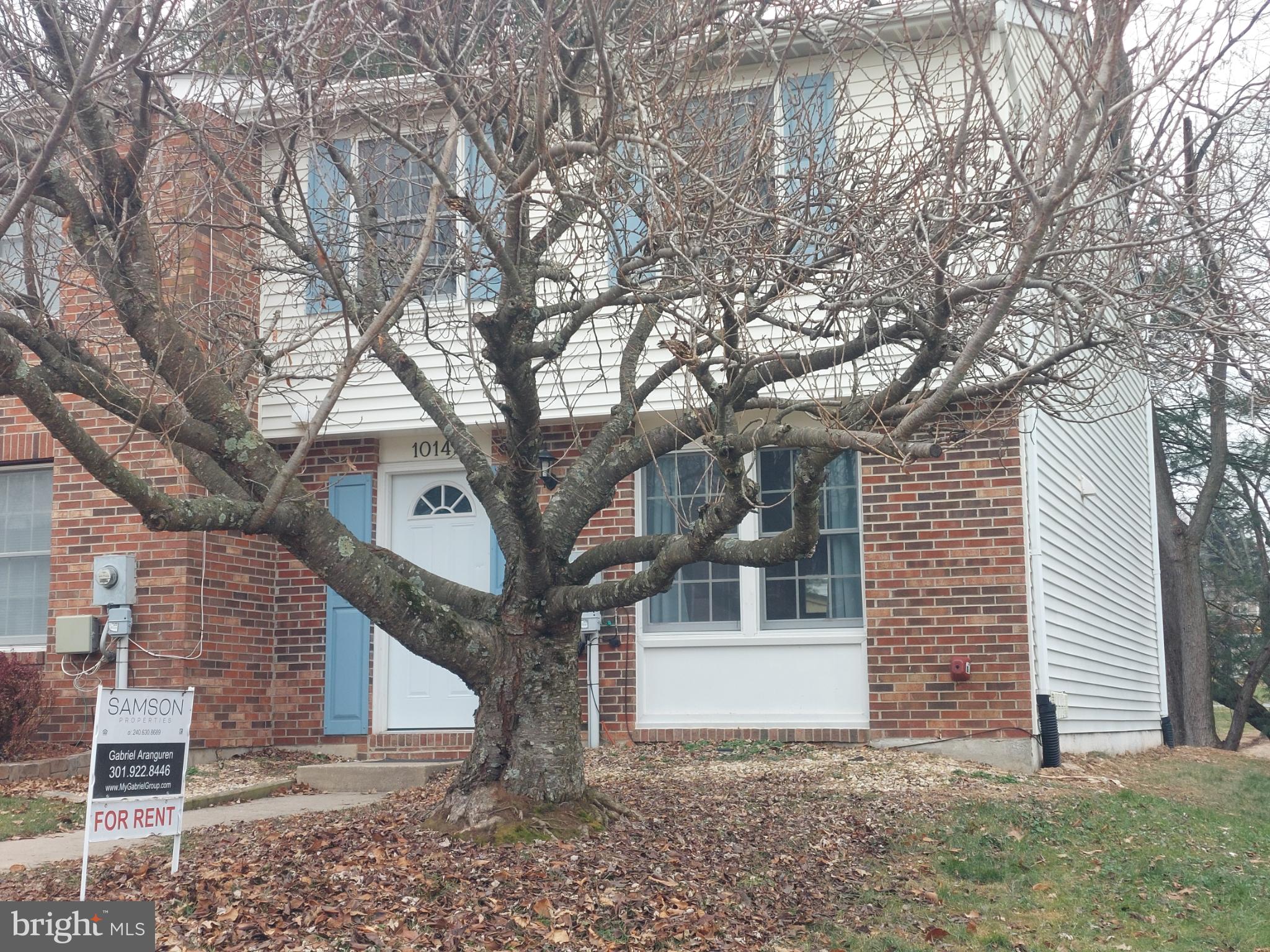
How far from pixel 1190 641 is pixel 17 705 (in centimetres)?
1671

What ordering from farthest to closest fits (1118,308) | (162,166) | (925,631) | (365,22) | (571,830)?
(925,631) < (162,166) < (365,22) < (571,830) < (1118,308)

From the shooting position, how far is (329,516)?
6723 millimetres

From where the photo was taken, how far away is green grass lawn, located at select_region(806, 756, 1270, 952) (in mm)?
5902

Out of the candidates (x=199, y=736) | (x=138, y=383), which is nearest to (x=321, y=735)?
(x=199, y=736)

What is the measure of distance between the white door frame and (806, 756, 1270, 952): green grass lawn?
5798mm

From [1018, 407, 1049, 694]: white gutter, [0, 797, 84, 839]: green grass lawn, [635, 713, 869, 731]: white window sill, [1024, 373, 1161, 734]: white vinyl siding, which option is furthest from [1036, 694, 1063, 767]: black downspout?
[0, 797, 84, 839]: green grass lawn

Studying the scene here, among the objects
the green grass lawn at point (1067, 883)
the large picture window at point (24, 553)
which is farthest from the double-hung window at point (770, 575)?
the large picture window at point (24, 553)

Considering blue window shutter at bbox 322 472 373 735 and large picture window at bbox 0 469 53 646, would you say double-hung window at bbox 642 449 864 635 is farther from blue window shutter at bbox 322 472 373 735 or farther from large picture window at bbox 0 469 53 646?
large picture window at bbox 0 469 53 646

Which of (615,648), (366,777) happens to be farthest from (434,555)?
(366,777)

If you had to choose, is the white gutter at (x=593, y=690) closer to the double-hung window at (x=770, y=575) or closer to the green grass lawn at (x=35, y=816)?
the double-hung window at (x=770, y=575)

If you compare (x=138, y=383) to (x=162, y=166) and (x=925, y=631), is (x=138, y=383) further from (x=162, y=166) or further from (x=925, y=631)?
(x=925, y=631)

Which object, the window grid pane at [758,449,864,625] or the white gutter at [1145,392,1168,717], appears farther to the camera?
the white gutter at [1145,392,1168,717]

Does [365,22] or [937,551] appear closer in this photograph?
[365,22]

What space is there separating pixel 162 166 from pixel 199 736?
5.05 metres
